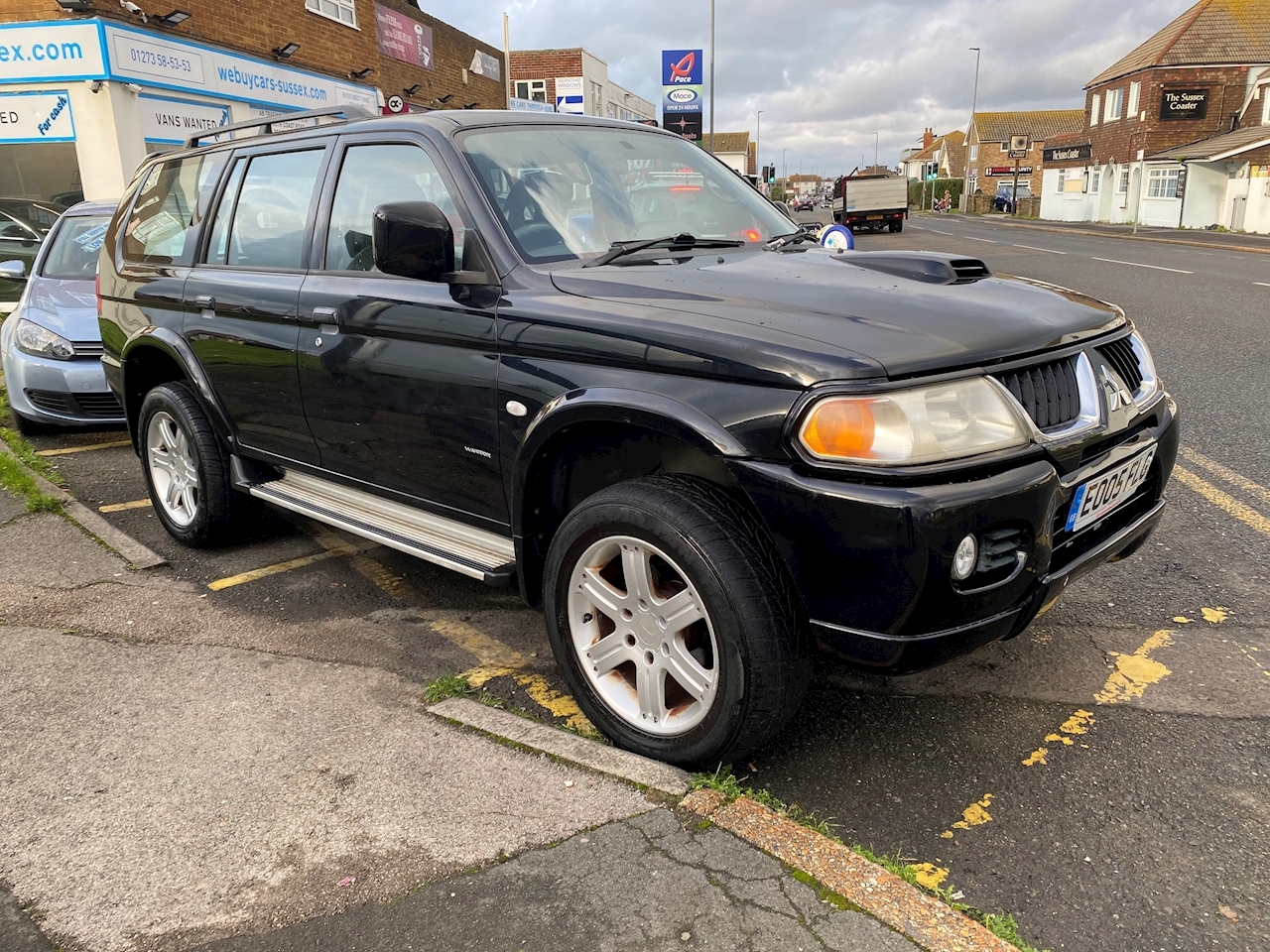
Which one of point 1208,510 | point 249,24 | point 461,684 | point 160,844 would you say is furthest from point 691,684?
point 249,24

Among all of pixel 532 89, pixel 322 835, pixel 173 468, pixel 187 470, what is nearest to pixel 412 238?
pixel 322 835

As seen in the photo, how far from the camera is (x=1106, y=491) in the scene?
2.64 metres

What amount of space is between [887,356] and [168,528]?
3.90 m

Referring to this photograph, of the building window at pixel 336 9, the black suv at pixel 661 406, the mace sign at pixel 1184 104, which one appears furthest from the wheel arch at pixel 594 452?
the mace sign at pixel 1184 104

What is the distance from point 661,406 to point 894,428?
0.58 metres

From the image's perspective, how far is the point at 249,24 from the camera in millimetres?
17484

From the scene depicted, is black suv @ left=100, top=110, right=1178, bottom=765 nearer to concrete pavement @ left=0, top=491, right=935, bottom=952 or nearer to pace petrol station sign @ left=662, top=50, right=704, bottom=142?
concrete pavement @ left=0, top=491, right=935, bottom=952

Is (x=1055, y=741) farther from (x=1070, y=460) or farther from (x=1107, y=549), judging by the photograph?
(x=1070, y=460)

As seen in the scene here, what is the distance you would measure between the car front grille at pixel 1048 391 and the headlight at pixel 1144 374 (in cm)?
41

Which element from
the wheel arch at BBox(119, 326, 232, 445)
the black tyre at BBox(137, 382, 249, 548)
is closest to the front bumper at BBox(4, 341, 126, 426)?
the wheel arch at BBox(119, 326, 232, 445)

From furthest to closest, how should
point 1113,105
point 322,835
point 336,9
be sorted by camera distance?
point 1113,105, point 336,9, point 322,835

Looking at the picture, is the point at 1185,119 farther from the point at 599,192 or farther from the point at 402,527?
the point at 402,527

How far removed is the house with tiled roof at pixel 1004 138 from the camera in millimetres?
88062

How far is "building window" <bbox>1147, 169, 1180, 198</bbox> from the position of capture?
42969 mm
